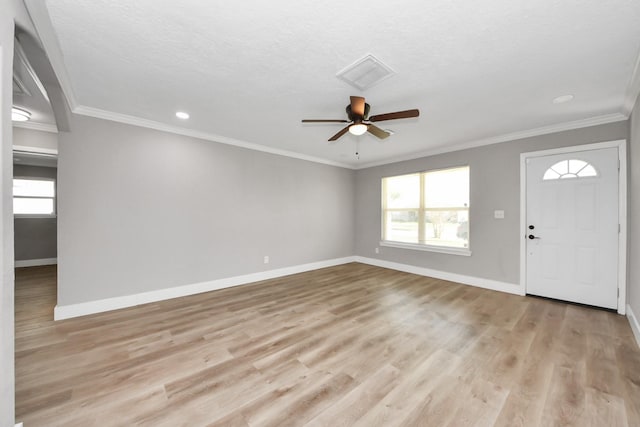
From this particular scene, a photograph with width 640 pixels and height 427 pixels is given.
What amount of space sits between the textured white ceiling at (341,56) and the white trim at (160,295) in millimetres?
2442

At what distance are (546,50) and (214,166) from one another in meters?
4.15

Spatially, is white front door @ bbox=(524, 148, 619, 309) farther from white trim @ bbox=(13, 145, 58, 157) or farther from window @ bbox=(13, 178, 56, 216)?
window @ bbox=(13, 178, 56, 216)

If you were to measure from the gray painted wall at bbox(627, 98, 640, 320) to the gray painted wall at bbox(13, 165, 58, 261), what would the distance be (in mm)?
10258

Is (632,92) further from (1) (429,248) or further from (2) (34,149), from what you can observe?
(2) (34,149)

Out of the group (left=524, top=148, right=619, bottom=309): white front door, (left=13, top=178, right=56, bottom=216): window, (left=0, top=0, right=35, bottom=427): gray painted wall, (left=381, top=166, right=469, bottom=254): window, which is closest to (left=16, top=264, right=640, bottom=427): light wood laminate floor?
(left=524, top=148, right=619, bottom=309): white front door

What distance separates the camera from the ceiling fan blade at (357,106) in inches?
88.7

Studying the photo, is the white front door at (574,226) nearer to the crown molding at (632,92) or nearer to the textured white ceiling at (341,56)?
the crown molding at (632,92)

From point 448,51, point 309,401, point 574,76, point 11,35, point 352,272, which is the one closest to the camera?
point 11,35

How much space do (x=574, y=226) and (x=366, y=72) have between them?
3679 mm

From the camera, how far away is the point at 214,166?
3992mm

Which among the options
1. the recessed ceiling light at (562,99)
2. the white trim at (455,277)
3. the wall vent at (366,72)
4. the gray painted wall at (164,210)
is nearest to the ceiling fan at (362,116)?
the wall vent at (366,72)

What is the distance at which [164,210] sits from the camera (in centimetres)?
353

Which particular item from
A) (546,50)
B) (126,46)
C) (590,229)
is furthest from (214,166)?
(590,229)

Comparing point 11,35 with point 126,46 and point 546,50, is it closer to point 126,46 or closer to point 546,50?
point 126,46
